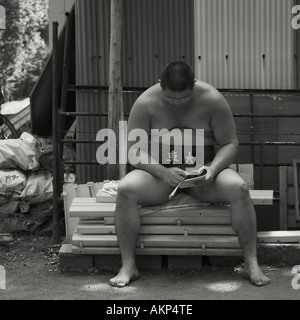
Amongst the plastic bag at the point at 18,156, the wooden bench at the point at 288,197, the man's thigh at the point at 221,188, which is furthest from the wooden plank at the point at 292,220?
the plastic bag at the point at 18,156

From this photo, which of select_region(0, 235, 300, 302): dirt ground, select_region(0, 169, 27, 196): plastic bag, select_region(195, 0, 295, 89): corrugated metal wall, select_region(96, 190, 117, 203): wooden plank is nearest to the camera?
select_region(0, 235, 300, 302): dirt ground

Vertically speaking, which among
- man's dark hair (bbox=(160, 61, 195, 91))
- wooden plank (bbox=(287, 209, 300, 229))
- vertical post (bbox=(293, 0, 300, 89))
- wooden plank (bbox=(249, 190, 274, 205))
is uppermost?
vertical post (bbox=(293, 0, 300, 89))

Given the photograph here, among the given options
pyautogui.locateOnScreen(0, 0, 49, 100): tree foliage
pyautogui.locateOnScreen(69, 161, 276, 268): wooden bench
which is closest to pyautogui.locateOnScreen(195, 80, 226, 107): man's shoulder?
pyautogui.locateOnScreen(69, 161, 276, 268): wooden bench

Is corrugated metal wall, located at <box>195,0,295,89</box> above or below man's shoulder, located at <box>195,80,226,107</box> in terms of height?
above

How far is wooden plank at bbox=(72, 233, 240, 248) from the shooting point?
494cm

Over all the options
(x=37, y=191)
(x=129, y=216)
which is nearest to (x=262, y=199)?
(x=129, y=216)

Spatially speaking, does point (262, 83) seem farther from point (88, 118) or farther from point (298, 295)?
point (298, 295)

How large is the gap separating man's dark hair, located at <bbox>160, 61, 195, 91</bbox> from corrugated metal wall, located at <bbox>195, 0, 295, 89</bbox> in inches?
71.2

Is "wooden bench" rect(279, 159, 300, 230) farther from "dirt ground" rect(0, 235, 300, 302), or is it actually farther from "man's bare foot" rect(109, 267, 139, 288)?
"man's bare foot" rect(109, 267, 139, 288)

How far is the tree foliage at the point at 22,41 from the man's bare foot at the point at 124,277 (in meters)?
13.7

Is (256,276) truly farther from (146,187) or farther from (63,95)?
(63,95)

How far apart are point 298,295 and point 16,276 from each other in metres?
2.19

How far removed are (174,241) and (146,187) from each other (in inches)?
18.4

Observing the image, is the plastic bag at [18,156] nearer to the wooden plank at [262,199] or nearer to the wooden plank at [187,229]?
the wooden plank at [187,229]
